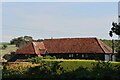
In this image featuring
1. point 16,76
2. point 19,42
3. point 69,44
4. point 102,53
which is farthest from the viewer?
point 19,42

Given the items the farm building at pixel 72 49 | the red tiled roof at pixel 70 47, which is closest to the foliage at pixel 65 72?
the farm building at pixel 72 49

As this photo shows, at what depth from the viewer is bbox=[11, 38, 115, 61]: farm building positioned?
6378 cm

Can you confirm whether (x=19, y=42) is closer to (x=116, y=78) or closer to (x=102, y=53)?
(x=102, y=53)

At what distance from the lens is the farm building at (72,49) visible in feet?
209

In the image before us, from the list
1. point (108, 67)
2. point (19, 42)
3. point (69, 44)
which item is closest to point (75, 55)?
point (69, 44)

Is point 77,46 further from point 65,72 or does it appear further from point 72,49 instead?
point 65,72

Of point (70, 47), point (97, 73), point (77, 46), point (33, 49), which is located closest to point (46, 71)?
point (97, 73)

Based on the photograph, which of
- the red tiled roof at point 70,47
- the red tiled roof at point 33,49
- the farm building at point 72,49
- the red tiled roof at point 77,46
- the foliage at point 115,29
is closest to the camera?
the foliage at point 115,29

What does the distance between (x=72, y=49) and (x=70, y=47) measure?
0.69 m

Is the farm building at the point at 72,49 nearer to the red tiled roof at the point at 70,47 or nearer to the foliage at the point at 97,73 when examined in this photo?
the red tiled roof at the point at 70,47

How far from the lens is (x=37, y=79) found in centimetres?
4053

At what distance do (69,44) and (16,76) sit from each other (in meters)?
26.4

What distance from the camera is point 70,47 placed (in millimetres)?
66312

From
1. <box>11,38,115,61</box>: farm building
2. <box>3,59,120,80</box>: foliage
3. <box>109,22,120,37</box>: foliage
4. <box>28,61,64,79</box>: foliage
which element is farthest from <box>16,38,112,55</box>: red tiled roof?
<box>109,22,120,37</box>: foliage
